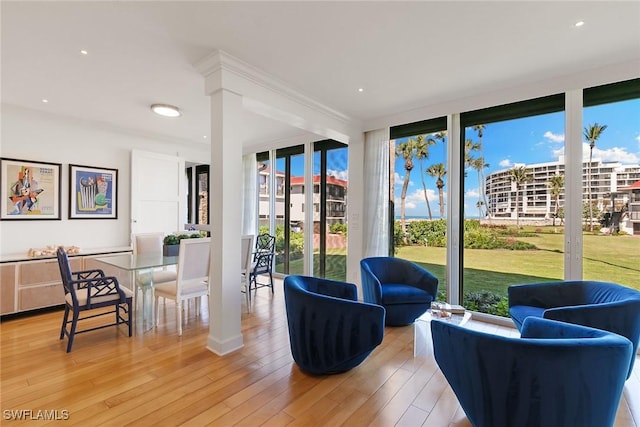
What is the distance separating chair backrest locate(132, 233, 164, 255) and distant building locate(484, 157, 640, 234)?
4.76 meters

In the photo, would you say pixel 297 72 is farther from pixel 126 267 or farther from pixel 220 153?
pixel 126 267

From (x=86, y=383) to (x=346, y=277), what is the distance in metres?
3.59

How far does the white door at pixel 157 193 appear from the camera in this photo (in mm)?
5004

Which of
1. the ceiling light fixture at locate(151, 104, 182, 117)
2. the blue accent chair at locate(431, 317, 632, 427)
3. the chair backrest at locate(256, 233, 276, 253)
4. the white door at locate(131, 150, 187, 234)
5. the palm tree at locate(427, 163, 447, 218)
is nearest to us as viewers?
the blue accent chair at locate(431, 317, 632, 427)

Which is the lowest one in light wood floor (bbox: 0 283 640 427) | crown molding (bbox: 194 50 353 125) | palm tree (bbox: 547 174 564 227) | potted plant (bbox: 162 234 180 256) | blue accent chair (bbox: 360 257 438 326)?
light wood floor (bbox: 0 283 640 427)

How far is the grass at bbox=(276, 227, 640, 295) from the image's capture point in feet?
9.89

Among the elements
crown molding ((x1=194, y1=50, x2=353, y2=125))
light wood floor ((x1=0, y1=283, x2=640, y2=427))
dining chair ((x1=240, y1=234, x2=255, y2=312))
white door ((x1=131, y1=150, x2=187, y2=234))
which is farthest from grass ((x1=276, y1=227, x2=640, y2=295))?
white door ((x1=131, y1=150, x2=187, y2=234))

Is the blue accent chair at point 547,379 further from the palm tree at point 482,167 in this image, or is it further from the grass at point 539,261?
the palm tree at point 482,167

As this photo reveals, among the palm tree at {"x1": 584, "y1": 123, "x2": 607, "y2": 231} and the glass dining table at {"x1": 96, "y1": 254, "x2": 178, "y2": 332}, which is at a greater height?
the palm tree at {"x1": 584, "y1": 123, "x2": 607, "y2": 231}

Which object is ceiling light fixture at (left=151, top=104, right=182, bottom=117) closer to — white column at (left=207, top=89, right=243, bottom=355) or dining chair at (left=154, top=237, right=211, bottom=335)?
white column at (left=207, top=89, right=243, bottom=355)

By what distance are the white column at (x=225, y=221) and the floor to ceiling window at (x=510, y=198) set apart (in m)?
2.98

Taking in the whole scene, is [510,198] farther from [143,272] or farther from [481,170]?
[143,272]

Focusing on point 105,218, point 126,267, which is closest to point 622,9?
point 126,267

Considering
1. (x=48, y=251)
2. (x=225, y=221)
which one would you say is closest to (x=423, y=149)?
(x=225, y=221)
